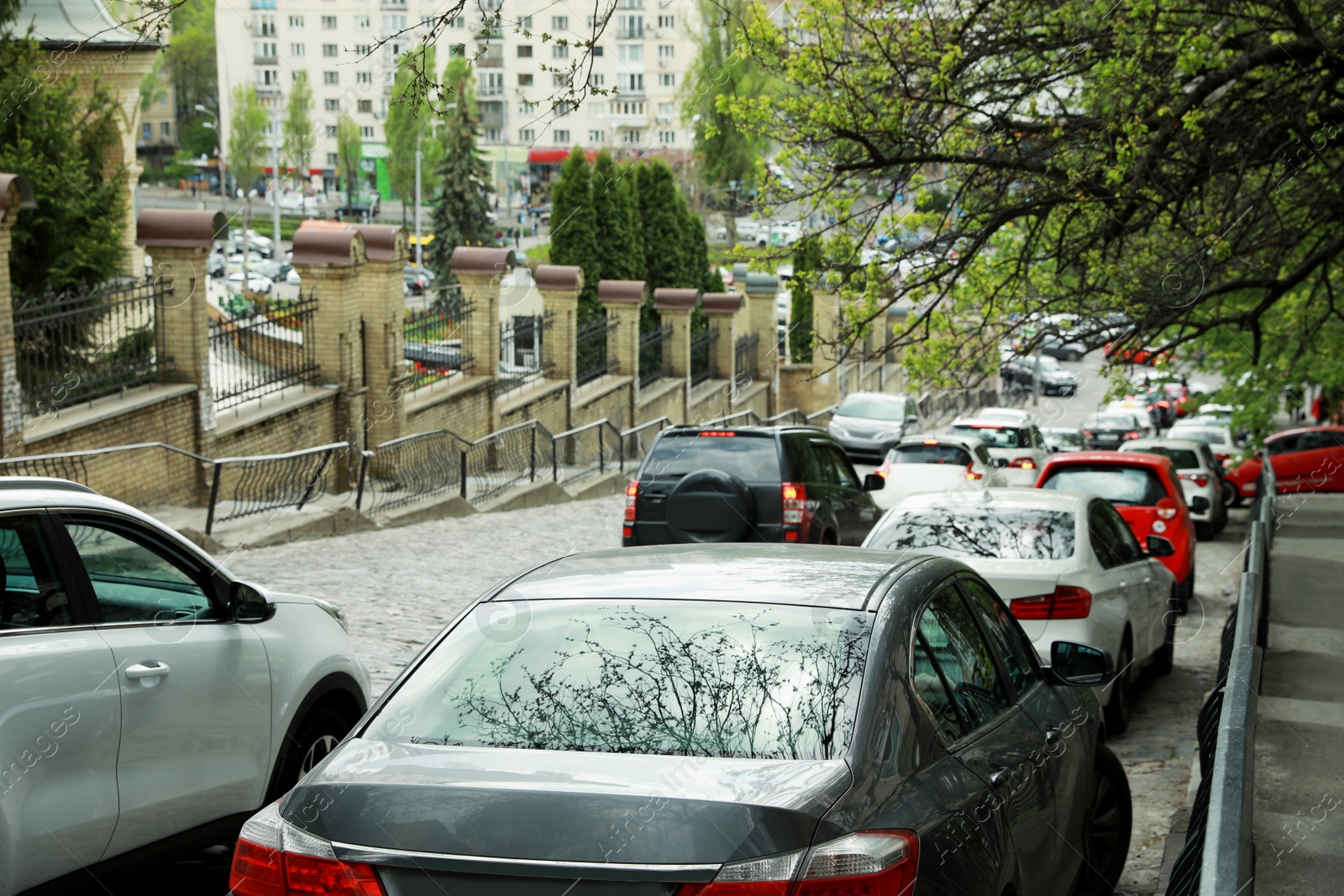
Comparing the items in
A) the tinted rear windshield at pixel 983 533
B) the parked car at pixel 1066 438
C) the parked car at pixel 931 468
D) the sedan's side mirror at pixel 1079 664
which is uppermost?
the sedan's side mirror at pixel 1079 664


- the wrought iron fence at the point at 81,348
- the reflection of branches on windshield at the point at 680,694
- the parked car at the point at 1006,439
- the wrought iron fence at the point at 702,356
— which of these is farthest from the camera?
the wrought iron fence at the point at 702,356

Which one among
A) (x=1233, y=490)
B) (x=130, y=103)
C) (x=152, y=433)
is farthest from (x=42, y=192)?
(x=1233, y=490)

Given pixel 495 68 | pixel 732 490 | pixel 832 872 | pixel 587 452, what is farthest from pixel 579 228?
pixel 495 68

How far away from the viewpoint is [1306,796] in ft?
21.7

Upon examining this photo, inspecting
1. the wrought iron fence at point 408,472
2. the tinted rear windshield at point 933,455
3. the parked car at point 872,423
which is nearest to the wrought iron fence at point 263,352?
the wrought iron fence at point 408,472

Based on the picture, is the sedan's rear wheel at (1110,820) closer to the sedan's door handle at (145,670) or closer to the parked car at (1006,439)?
the sedan's door handle at (145,670)

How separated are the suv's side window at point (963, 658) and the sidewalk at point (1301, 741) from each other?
75.8 inches

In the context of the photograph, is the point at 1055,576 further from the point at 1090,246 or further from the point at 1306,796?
the point at 1090,246

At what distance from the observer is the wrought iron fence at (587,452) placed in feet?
83.0

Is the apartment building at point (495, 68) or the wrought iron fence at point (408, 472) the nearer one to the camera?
the wrought iron fence at point (408, 472)

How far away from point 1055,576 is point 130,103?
2554cm

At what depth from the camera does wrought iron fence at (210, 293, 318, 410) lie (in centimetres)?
1809

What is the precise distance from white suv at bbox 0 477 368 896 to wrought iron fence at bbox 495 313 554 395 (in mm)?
20951

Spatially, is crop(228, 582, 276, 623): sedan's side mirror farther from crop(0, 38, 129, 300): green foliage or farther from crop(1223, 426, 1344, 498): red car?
crop(1223, 426, 1344, 498): red car
